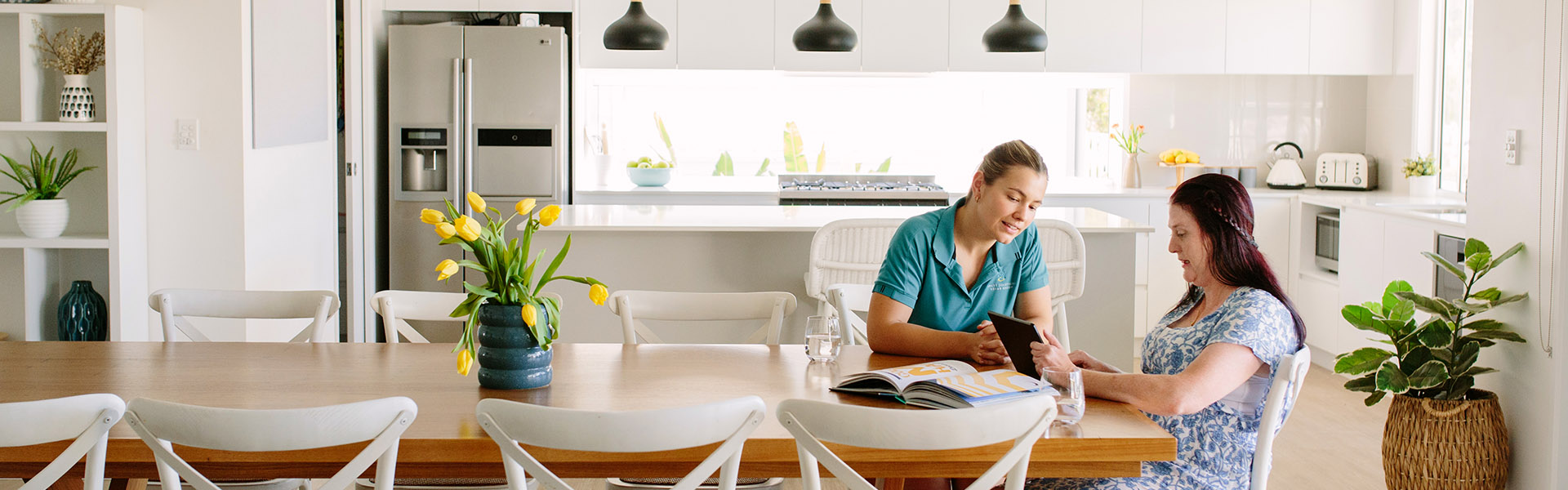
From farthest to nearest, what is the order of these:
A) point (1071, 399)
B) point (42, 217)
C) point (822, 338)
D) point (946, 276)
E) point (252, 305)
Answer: point (42, 217) → point (252, 305) → point (946, 276) → point (822, 338) → point (1071, 399)

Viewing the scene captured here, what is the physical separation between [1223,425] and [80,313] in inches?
122

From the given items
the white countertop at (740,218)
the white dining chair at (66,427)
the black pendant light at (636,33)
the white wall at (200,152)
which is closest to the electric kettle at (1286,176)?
the white countertop at (740,218)

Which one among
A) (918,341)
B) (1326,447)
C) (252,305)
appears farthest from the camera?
(1326,447)

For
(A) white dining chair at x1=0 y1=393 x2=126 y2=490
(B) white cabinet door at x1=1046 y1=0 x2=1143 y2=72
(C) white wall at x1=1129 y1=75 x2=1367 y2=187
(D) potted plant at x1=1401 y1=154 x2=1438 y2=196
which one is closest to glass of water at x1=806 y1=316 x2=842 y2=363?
(A) white dining chair at x1=0 y1=393 x2=126 y2=490

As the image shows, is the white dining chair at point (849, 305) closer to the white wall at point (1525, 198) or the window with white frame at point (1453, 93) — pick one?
the white wall at point (1525, 198)

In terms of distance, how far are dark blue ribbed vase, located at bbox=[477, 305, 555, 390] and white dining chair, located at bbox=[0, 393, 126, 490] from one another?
57 cm

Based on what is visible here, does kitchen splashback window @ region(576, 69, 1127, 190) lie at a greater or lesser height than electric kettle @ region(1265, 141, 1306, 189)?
greater

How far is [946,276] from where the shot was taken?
2533mm

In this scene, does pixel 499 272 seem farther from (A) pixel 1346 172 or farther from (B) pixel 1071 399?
(A) pixel 1346 172

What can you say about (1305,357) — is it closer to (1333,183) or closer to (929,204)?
(929,204)

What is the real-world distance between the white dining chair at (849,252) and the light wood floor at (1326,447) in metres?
0.61

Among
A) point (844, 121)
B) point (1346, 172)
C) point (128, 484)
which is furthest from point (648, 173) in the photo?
point (128, 484)

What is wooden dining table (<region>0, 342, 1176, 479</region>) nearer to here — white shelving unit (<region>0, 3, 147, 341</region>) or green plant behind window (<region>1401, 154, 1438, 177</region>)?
white shelving unit (<region>0, 3, 147, 341</region>)

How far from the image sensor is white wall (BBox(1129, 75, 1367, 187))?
6.17 metres
